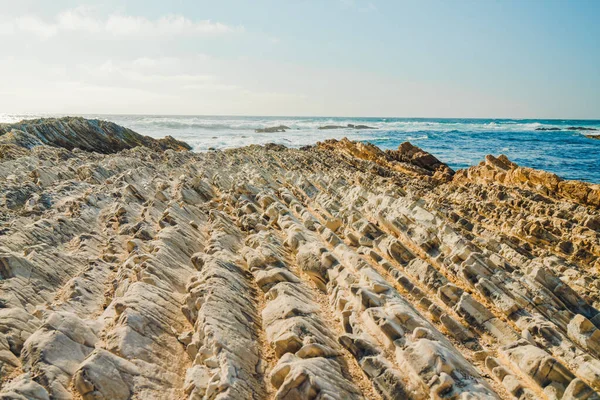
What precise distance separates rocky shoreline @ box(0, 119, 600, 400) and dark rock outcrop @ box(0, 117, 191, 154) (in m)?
23.9

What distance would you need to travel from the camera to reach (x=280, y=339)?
554cm

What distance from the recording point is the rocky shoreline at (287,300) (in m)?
4.83

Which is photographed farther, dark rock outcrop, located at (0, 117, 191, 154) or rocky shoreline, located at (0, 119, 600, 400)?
dark rock outcrop, located at (0, 117, 191, 154)

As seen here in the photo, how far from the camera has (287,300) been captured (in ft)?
22.1

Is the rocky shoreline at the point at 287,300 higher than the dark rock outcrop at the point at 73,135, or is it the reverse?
the dark rock outcrop at the point at 73,135

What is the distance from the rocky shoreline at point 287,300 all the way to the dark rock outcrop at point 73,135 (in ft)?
78.4

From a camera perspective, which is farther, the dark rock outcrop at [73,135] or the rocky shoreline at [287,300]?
the dark rock outcrop at [73,135]

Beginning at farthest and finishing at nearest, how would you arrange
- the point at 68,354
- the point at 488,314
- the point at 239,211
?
the point at 239,211
the point at 488,314
the point at 68,354

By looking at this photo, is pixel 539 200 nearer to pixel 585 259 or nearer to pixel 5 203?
pixel 585 259

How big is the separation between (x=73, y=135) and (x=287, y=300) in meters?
41.6

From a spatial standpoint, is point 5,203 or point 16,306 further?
point 5,203

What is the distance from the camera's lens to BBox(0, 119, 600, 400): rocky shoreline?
4.83 m

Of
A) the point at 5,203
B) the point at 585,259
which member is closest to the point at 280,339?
the point at 585,259

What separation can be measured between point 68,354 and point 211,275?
2.81 metres
